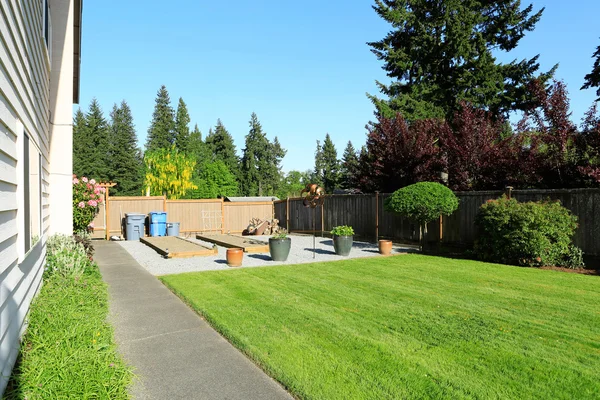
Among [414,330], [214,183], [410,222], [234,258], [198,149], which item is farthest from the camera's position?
[198,149]

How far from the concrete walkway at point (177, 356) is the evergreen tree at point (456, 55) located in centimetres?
1542

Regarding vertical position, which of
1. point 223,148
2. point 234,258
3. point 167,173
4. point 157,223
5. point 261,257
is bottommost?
point 261,257

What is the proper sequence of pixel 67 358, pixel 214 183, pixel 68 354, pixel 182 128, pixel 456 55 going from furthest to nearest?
pixel 182 128
pixel 214 183
pixel 456 55
pixel 68 354
pixel 67 358

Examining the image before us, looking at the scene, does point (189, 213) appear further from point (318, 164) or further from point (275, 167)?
point (318, 164)

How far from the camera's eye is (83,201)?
12.0 m

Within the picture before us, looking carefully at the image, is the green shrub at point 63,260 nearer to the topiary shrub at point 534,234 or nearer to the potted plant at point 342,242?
the potted plant at point 342,242

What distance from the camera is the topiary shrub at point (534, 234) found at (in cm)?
888

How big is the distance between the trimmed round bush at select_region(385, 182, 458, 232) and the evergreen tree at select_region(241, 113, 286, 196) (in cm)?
4694

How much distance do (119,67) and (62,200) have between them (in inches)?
602

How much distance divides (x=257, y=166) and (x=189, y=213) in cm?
4022

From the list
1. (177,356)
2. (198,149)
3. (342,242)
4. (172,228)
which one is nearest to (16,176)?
(177,356)

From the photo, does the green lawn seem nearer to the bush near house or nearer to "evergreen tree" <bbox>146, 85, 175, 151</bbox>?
the bush near house

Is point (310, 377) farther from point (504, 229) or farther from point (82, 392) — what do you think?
point (504, 229)

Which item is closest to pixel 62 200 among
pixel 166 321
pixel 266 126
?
pixel 166 321
